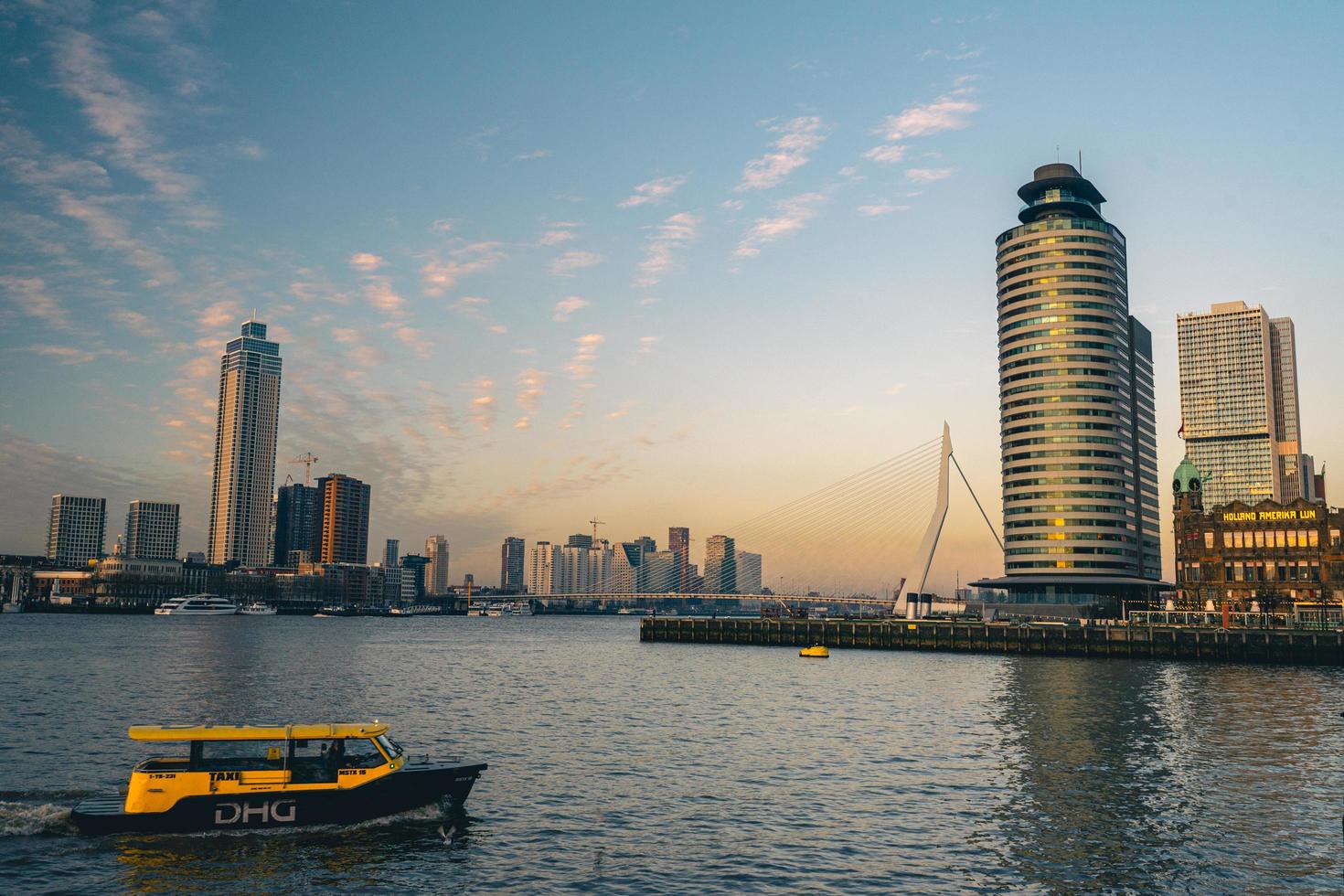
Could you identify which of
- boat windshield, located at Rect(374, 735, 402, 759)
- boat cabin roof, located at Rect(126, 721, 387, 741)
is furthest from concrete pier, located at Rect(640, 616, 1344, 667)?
boat cabin roof, located at Rect(126, 721, 387, 741)

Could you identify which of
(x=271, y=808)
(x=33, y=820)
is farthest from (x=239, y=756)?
(x=33, y=820)

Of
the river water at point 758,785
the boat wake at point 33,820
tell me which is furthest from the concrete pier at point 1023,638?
the boat wake at point 33,820

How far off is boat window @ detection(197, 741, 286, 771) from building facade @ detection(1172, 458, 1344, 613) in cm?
15655

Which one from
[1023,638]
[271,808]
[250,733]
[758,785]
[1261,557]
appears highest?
[1261,557]

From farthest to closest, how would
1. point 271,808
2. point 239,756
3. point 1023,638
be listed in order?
point 1023,638 → point 239,756 → point 271,808

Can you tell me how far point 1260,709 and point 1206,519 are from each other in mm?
105446

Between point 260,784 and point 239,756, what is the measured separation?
1518 millimetres

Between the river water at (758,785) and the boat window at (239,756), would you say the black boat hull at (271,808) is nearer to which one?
the river water at (758,785)

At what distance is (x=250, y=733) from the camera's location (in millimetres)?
38438

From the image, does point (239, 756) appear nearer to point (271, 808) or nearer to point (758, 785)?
point (271, 808)

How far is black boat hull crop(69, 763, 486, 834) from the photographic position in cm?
3744

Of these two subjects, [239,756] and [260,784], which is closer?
[260,784]

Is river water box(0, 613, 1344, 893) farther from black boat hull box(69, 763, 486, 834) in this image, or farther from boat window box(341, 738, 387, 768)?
boat window box(341, 738, 387, 768)

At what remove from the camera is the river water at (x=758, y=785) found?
34.1 metres
